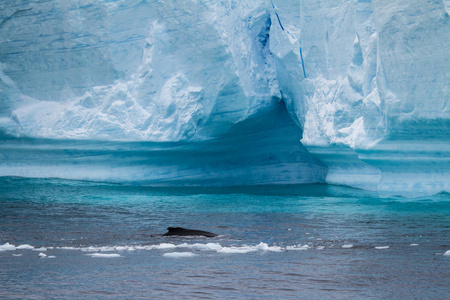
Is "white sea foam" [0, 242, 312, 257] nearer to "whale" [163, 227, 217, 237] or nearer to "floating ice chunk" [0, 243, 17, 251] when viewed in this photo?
"floating ice chunk" [0, 243, 17, 251]

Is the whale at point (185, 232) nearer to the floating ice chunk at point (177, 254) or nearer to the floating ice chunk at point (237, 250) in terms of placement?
the floating ice chunk at point (237, 250)

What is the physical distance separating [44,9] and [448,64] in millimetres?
7815

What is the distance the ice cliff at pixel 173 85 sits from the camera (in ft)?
37.1

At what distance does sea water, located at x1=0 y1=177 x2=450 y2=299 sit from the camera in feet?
12.2

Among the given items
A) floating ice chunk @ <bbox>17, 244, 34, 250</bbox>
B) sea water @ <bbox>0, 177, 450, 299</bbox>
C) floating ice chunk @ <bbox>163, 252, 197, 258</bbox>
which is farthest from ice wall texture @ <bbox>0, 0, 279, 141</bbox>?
floating ice chunk @ <bbox>163, 252, 197, 258</bbox>

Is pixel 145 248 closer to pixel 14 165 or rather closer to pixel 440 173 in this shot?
pixel 440 173

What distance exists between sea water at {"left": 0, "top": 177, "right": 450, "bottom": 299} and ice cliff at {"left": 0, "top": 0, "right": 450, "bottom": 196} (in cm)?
178

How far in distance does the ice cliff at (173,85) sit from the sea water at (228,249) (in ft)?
5.83

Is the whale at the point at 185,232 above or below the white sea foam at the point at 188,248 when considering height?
above

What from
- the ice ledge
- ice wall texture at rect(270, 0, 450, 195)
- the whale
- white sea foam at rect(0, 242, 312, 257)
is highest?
ice wall texture at rect(270, 0, 450, 195)

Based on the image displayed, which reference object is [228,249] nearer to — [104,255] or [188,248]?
[188,248]

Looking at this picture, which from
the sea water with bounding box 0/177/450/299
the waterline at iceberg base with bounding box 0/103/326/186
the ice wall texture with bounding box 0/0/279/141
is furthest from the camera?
the waterline at iceberg base with bounding box 0/103/326/186

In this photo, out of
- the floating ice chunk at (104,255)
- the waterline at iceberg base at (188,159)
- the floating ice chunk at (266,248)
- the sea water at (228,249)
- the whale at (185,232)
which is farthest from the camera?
the waterline at iceberg base at (188,159)

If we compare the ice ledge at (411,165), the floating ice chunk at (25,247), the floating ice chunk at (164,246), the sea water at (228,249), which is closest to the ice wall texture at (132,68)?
the sea water at (228,249)
